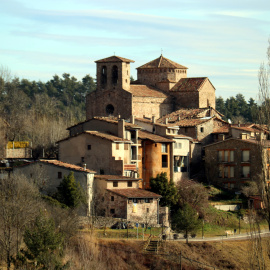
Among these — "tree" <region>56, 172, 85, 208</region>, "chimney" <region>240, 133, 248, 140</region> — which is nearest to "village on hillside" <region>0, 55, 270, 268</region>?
"chimney" <region>240, 133, 248, 140</region>

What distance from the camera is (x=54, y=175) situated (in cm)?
6400

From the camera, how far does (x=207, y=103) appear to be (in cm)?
9050

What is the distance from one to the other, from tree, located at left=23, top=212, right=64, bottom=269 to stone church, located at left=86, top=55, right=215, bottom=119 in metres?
31.6

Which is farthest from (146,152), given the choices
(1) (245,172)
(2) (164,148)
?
(1) (245,172)

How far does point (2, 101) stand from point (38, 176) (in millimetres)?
55774

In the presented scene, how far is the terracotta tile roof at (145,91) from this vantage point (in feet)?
282

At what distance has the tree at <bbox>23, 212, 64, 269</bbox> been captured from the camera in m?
51.5

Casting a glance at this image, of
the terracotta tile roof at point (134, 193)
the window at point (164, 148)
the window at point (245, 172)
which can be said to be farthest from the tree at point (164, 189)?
the window at point (245, 172)

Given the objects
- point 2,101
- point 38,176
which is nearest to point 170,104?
point 38,176

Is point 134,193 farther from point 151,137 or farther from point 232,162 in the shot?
point 232,162

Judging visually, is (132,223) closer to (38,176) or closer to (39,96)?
(38,176)

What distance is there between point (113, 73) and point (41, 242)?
36.3 metres

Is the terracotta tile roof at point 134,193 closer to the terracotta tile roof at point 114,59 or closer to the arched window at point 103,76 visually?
the terracotta tile roof at point 114,59

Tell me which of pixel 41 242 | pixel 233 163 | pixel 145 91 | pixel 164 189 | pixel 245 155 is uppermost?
pixel 145 91
